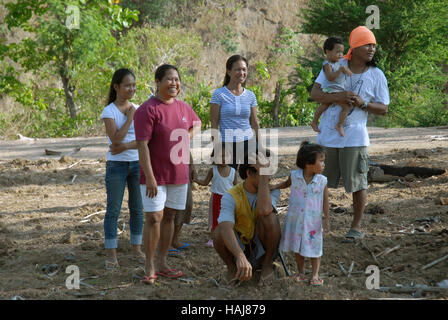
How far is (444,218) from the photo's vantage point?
519 centimetres

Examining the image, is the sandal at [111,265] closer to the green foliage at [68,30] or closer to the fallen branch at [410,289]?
the fallen branch at [410,289]

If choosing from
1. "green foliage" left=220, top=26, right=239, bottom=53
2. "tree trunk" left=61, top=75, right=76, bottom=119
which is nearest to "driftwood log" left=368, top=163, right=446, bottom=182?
"tree trunk" left=61, top=75, right=76, bottom=119

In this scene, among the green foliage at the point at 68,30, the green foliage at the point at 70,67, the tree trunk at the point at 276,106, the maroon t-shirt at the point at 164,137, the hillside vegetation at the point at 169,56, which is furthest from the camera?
the hillside vegetation at the point at 169,56

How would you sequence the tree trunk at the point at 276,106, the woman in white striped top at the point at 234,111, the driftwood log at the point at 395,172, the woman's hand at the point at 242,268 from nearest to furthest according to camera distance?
1. the woman's hand at the point at 242,268
2. the woman in white striped top at the point at 234,111
3. the driftwood log at the point at 395,172
4. the tree trunk at the point at 276,106

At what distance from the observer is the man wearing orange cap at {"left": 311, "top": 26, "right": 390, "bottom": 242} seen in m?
4.48

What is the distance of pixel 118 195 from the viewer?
167 inches

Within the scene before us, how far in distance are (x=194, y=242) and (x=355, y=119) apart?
6.03 ft

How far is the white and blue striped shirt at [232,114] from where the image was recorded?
460cm

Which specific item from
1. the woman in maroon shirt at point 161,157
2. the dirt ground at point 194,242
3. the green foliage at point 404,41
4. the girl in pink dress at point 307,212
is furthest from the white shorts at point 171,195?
the green foliage at point 404,41

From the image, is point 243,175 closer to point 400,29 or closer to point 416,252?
point 416,252

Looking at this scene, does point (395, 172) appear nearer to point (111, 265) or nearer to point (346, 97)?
point (346, 97)

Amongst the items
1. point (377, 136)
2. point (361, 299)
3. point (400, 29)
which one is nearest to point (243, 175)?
point (361, 299)

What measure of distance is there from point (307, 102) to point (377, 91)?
9.18 m

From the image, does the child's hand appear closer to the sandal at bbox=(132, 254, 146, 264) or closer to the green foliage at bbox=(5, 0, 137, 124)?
the sandal at bbox=(132, 254, 146, 264)
